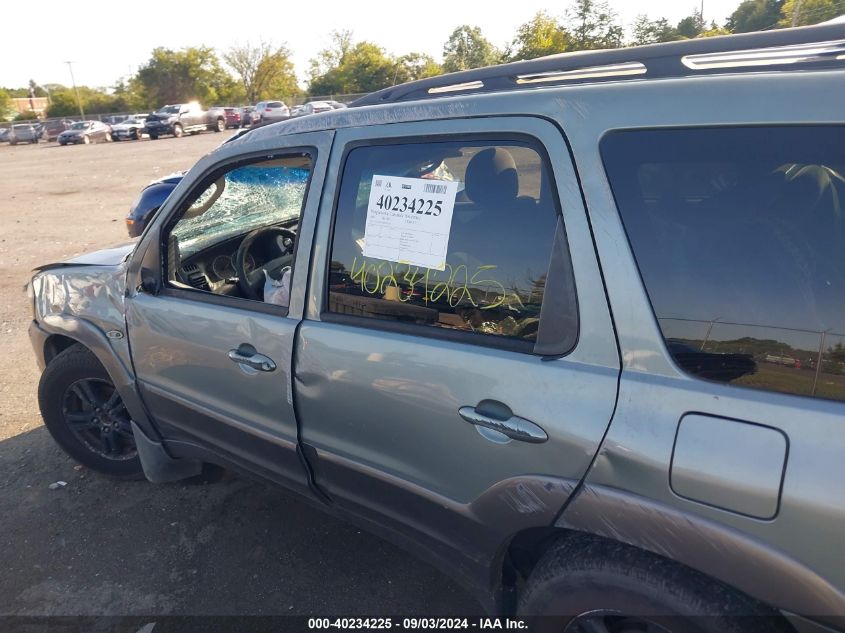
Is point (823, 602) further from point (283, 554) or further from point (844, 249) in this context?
point (283, 554)

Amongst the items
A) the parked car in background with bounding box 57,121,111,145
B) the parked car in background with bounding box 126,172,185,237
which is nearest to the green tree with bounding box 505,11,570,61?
the parked car in background with bounding box 126,172,185,237

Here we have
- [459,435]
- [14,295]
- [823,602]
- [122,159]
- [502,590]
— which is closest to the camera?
[823,602]

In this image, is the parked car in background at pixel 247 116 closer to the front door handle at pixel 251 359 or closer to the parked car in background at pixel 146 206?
the parked car in background at pixel 146 206

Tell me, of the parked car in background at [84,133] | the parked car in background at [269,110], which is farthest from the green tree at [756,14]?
the parked car in background at [84,133]

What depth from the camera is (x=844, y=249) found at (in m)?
1.22

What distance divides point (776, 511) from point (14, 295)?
760 centimetres

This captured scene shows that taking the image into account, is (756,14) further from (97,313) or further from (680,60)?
(97,313)

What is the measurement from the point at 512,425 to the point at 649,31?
21.0 m

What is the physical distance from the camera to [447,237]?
1.78 m

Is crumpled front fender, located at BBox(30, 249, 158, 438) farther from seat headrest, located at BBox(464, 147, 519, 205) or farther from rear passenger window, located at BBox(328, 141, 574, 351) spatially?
seat headrest, located at BBox(464, 147, 519, 205)

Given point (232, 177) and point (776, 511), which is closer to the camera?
point (776, 511)

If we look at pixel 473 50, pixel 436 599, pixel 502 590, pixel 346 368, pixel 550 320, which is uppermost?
pixel 473 50

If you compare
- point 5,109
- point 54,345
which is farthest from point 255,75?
point 54,345

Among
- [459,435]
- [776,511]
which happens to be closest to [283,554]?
[459,435]
